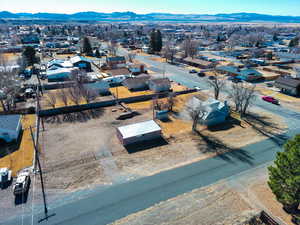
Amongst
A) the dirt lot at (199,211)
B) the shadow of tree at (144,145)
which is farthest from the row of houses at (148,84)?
the dirt lot at (199,211)

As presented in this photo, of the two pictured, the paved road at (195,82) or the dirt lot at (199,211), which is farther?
the paved road at (195,82)

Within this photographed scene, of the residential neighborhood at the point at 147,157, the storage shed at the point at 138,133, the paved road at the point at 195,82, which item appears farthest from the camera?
the paved road at the point at 195,82

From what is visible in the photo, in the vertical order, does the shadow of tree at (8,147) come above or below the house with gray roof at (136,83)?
below

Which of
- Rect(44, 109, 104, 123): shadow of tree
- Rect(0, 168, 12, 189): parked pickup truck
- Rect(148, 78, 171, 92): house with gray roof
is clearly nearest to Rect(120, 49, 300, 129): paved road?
Rect(148, 78, 171, 92): house with gray roof

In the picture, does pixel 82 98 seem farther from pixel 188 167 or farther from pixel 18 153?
pixel 188 167

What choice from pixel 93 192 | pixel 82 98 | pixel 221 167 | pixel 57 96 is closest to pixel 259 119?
pixel 221 167

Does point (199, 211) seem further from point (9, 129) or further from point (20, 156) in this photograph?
point (9, 129)

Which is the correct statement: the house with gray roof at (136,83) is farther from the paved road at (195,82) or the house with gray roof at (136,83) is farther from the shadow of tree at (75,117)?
the shadow of tree at (75,117)
